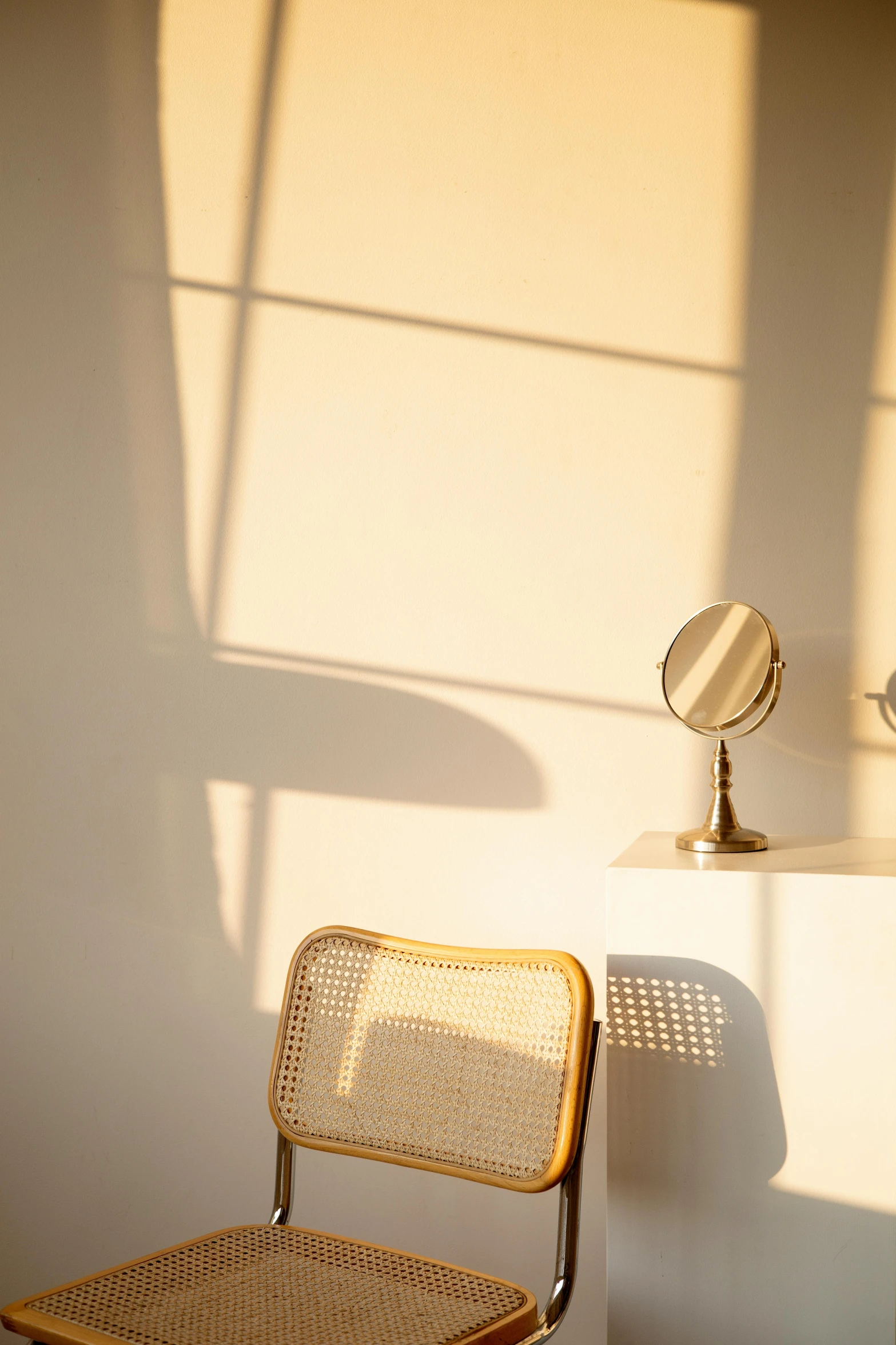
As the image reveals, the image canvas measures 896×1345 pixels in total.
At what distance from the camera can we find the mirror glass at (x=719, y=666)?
186cm

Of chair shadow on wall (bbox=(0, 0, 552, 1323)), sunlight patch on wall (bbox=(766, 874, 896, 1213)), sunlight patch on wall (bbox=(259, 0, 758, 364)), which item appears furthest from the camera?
chair shadow on wall (bbox=(0, 0, 552, 1323))

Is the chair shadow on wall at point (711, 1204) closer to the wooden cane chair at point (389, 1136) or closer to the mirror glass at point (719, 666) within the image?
the wooden cane chair at point (389, 1136)

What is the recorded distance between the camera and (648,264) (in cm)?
214

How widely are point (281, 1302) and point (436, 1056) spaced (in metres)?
0.40

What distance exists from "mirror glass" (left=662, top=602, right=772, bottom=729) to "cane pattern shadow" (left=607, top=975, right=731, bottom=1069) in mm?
461

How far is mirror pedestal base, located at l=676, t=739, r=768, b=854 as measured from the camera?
179 cm

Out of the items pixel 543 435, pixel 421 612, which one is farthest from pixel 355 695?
pixel 543 435

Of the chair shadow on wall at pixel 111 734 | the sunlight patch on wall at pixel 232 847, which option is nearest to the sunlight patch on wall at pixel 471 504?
the chair shadow on wall at pixel 111 734

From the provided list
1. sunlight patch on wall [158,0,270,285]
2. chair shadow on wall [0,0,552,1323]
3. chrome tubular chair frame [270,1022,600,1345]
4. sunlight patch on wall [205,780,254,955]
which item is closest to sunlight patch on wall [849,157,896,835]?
chrome tubular chair frame [270,1022,600,1345]

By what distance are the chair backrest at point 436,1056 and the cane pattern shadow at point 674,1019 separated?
9cm

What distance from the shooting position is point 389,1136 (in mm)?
1712

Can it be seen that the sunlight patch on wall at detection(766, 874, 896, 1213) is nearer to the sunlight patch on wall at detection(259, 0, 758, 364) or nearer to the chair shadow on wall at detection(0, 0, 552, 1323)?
the chair shadow on wall at detection(0, 0, 552, 1323)

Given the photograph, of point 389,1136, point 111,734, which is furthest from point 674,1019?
point 111,734

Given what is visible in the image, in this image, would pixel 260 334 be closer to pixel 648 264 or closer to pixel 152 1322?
pixel 648 264
